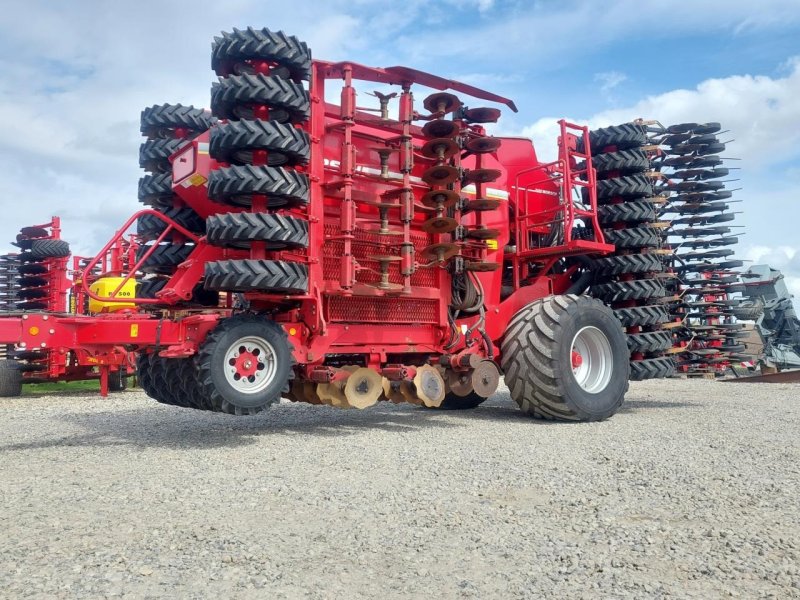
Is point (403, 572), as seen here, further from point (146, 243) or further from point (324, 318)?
point (146, 243)

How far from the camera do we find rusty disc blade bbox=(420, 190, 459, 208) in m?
7.16

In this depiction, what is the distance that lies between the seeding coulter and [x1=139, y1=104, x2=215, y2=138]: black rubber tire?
0.07 ft

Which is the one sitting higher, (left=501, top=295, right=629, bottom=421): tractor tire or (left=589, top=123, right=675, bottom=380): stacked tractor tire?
(left=589, top=123, right=675, bottom=380): stacked tractor tire

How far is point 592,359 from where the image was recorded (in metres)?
8.23

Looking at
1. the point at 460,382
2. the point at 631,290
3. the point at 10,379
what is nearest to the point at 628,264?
the point at 631,290

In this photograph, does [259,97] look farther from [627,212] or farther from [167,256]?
[627,212]

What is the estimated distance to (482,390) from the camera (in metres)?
7.36

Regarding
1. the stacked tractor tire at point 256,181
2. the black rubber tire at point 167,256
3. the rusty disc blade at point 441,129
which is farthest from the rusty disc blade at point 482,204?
the black rubber tire at point 167,256

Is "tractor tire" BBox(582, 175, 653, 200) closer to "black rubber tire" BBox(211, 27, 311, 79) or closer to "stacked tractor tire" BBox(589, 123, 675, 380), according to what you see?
"stacked tractor tire" BBox(589, 123, 675, 380)

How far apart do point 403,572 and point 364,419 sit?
5.25 metres

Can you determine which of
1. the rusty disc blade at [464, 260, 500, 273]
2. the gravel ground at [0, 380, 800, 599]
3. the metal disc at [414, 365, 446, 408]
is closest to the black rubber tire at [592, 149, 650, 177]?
the rusty disc blade at [464, 260, 500, 273]

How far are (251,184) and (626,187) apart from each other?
523 cm

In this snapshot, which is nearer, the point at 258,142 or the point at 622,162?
the point at 258,142

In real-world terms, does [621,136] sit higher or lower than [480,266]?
higher
